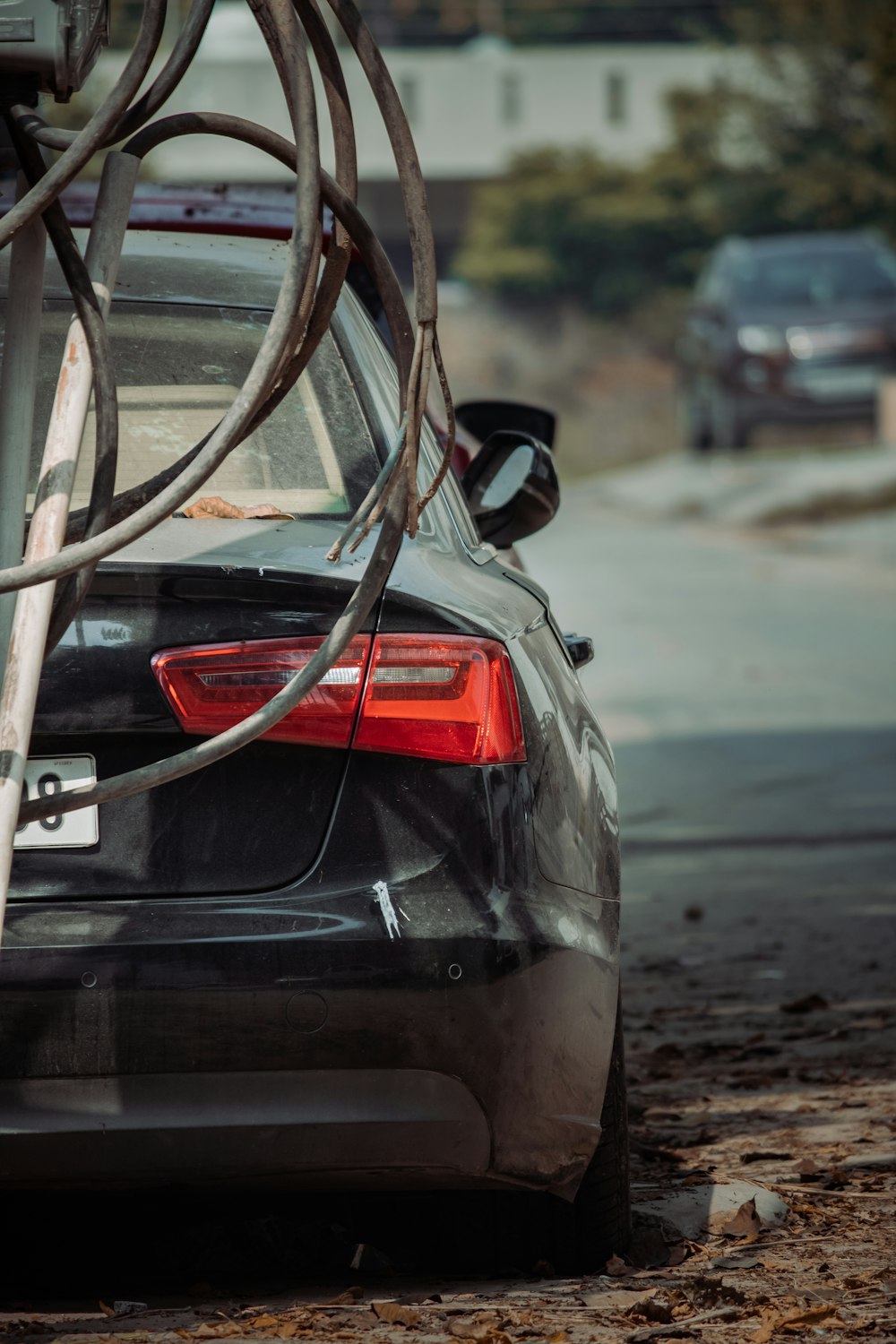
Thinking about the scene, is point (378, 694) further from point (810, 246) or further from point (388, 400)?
point (810, 246)

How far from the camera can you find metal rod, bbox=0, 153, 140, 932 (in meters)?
2.55

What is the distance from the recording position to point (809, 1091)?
4.63 meters

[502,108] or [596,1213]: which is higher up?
[596,1213]

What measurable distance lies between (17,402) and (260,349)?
334 mm

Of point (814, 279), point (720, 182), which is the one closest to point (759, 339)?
point (814, 279)

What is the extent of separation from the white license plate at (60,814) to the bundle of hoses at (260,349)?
1.8 inches

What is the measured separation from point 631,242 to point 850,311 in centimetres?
2877

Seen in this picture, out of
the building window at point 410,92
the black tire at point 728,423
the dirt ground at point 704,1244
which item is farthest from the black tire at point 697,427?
the building window at point 410,92

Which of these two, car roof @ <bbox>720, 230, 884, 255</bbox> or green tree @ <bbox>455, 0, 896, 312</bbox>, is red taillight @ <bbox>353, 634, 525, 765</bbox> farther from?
green tree @ <bbox>455, 0, 896, 312</bbox>

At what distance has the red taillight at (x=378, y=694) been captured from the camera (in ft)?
9.29

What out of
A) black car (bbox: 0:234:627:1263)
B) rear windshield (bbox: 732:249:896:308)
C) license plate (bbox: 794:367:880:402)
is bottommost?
license plate (bbox: 794:367:880:402)

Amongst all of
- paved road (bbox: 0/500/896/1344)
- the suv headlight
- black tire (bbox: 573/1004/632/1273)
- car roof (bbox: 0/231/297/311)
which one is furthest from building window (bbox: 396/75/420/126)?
black tire (bbox: 573/1004/632/1273)

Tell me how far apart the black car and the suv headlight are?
65.9ft

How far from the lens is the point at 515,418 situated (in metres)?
5.06
